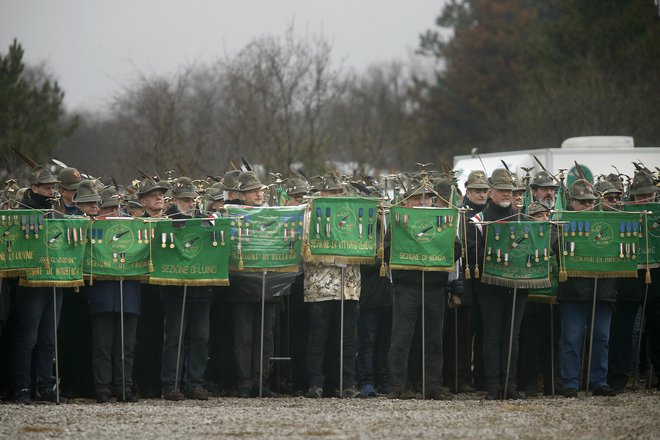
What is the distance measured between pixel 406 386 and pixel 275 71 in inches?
1049

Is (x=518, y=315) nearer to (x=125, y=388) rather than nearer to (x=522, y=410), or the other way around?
(x=522, y=410)

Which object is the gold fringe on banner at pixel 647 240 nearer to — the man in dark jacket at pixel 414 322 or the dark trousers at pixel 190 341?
the man in dark jacket at pixel 414 322

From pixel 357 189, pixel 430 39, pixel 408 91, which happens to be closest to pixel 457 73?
pixel 408 91

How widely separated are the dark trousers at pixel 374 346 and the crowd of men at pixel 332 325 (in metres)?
0.02

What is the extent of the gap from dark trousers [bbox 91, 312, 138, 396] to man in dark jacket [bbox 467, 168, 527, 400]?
3.87 meters

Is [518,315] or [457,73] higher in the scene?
[457,73]

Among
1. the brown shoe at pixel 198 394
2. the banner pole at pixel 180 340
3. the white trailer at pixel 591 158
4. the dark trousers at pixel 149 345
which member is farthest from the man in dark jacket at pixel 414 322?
the white trailer at pixel 591 158

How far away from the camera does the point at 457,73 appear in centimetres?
6281

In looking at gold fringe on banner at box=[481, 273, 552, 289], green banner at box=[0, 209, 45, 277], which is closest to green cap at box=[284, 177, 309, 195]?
gold fringe on banner at box=[481, 273, 552, 289]

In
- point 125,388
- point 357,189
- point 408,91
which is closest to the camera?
point 125,388

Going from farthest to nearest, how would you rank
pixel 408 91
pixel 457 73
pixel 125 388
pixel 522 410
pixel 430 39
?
pixel 430 39, pixel 408 91, pixel 457 73, pixel 125 388, pixel 522 410

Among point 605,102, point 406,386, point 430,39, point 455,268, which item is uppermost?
point 430,39

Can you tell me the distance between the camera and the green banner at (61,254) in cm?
1410

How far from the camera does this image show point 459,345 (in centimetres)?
1600
